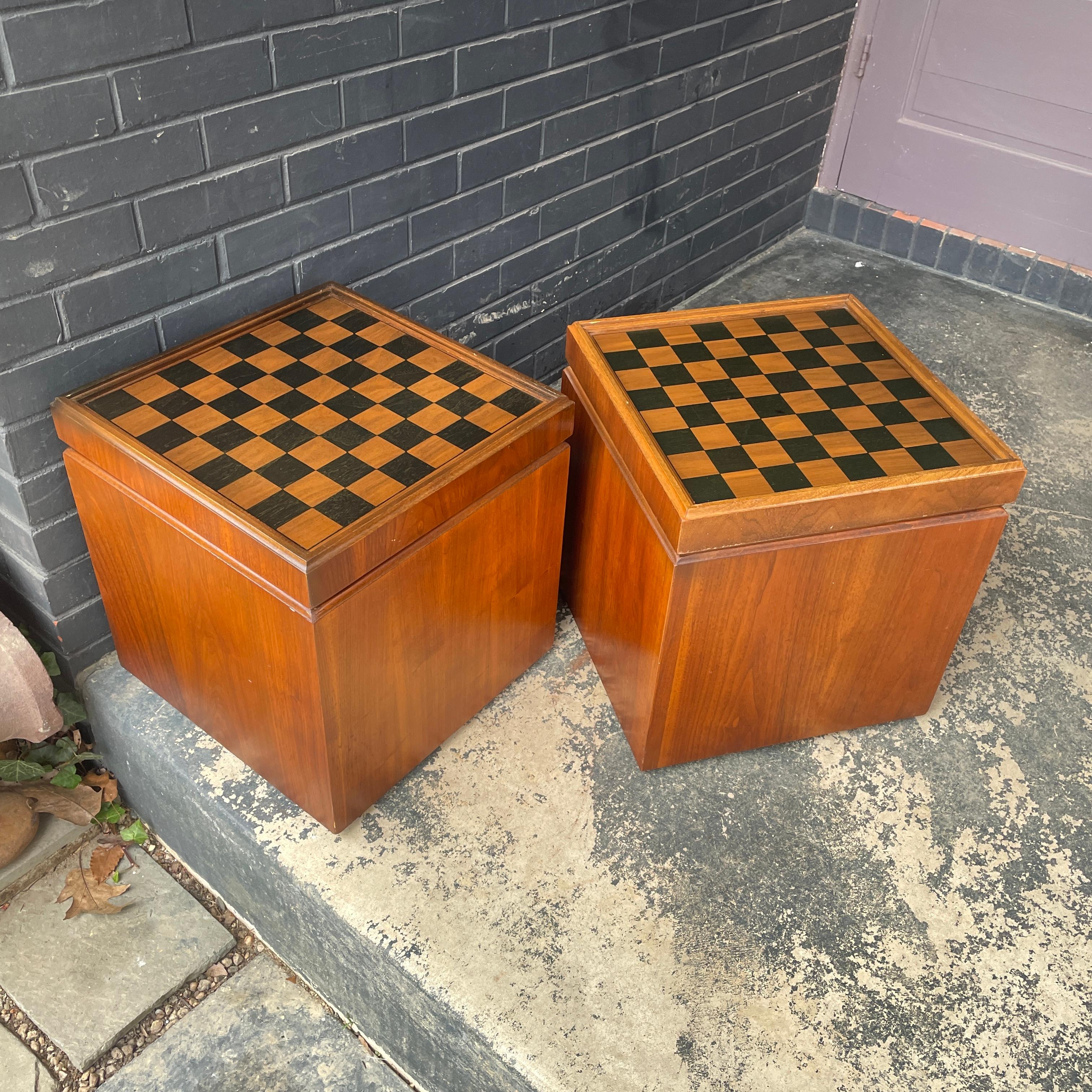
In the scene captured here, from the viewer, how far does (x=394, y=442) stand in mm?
1386

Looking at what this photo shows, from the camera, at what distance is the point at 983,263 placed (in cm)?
294

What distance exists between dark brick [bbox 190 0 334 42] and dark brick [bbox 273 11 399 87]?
0.02 meters

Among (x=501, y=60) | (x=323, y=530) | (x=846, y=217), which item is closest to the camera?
(x=323, y=530)

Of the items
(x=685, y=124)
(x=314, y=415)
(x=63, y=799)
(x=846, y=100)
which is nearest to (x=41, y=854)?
(x=63, y=799)

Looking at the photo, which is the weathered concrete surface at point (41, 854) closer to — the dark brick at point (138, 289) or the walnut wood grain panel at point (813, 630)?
the dark brick at point (138, 289)

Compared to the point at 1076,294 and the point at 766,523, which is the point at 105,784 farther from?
→ the point at 1076,294

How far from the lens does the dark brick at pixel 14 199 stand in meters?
1.28

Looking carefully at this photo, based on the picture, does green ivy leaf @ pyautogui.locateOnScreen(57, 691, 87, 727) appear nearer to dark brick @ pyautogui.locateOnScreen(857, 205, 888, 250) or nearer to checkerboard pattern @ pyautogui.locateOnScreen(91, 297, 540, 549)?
checkerboard pattern @ pyautogui.locateOnScreen(91, 297, 540, 549)

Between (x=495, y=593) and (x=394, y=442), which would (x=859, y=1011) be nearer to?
(x=495, y=593)

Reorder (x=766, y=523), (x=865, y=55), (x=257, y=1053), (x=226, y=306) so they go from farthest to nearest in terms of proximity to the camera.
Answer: (x=865, y=55) → (x=226, y=306) → (x=257, y=1053) → (x=766, y=523)

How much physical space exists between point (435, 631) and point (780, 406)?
60cm

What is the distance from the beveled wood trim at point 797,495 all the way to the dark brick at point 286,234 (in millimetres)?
502

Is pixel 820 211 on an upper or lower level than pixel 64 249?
lower

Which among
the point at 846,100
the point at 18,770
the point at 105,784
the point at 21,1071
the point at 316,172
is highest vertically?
the point at 316,172
